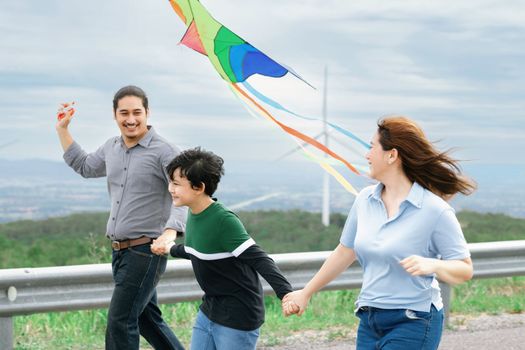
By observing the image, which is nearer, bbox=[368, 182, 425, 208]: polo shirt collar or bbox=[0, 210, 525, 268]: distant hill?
bbox=[368, 182, 425, 208]: polo shirt collar

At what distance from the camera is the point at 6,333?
278 inches

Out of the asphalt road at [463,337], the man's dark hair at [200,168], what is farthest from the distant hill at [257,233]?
the man's dark hair at [200,168]

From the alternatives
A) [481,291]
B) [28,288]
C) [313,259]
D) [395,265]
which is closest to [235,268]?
[395,265]

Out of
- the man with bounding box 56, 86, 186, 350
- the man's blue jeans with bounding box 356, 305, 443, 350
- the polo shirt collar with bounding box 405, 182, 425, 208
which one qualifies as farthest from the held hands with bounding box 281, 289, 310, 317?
the man with bounding box 56, 86, 186, 350

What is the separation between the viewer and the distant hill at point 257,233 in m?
25.0

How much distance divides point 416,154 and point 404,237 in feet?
1.28

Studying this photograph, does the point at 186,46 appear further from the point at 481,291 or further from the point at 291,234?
the point at 291,234

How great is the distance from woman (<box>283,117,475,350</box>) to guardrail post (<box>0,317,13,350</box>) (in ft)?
10.4

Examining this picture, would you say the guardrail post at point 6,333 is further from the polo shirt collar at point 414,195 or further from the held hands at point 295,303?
the polo shirt collar at point 414,195

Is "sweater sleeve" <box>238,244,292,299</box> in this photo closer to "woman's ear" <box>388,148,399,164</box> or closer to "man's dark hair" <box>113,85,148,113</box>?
"woman's ear" <box>388,148,399,164</box>

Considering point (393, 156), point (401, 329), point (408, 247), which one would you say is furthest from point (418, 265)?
point (393, 156)

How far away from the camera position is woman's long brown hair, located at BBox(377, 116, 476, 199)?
467cm

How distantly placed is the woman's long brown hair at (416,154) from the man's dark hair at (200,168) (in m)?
0.89

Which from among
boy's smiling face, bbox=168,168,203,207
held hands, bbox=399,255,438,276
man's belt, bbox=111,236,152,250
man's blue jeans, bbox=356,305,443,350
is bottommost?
man's blue jeans, bbox=356,305,443,350
